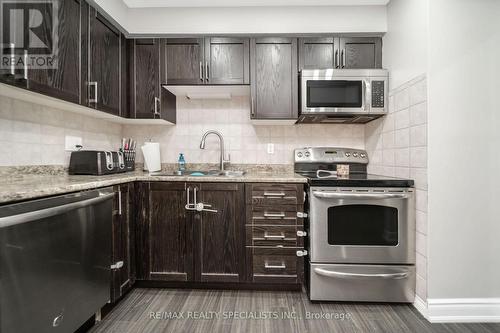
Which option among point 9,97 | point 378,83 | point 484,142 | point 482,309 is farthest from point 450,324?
point 9,97

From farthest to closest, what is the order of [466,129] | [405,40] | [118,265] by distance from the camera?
[405,40] < [118,265] < [466,129]

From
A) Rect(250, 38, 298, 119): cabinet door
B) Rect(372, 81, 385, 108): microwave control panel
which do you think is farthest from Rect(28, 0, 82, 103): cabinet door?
Rect(372, 81, 385, 108): microwave control panel

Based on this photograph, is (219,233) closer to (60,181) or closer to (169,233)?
(169,233)

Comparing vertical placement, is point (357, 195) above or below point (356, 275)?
above

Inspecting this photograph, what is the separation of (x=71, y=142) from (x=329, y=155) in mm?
2281

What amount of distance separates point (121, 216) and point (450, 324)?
2275mm

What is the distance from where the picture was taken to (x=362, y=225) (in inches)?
69.8

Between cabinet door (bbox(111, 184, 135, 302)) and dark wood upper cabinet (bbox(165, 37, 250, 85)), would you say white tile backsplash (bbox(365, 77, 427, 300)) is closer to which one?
dark wood upper cabinet (bbox(165, 37, 250, 85))

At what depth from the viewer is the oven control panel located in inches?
96.8

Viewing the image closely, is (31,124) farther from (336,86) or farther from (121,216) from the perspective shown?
(336,86)

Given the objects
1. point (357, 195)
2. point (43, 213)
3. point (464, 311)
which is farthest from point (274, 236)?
point (43, 213)

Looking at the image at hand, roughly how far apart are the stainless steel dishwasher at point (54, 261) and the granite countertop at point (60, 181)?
35 mm

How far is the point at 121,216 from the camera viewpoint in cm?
175

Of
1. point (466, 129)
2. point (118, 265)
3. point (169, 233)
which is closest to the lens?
point (466, 129)
